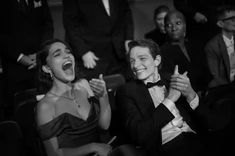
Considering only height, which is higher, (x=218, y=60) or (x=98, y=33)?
(x=98, y=33)

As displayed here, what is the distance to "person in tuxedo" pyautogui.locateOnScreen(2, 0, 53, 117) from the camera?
2012 millimetres

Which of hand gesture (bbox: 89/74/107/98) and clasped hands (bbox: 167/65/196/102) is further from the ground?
hand gesture (bbox: 89/74/107/98)

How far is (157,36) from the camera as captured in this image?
2.68 m

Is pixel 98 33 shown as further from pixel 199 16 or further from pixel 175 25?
pixel 199 16

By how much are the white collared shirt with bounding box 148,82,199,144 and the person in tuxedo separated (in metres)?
0.82

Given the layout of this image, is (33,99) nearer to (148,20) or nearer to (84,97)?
(84,97)

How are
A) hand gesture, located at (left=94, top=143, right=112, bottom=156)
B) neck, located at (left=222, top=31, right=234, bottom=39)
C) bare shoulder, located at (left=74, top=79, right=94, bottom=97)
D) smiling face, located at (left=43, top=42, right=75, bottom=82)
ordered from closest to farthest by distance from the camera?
hand gesture, located at (left=94, top=143, right=112, bottom=156) < smiling face, located at (left=43, top=42, right=75, bottom=82) < bare shoulder, located at (left=74, top=79, right=94, bottom=97) < neck, located at (left=222, top=31, right=234, bottom=39)

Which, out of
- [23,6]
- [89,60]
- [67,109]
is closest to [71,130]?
[67,109]

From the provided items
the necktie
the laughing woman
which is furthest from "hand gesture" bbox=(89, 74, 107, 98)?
the necktie

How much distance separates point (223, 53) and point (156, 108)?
91cm

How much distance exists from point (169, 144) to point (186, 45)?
907 millimetres

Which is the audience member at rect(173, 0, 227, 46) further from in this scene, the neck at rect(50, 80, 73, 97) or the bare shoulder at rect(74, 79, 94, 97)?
the neck at rect(50, 80, 73, 97)

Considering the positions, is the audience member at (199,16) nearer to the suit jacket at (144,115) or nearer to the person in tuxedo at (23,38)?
the person in tuxedo at (23,38)

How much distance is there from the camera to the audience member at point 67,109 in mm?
1334
